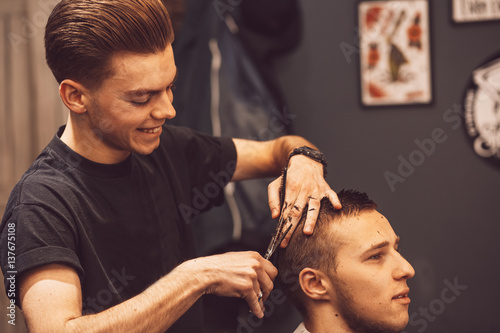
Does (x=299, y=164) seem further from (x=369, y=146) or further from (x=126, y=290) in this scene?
(x=369, y=146)

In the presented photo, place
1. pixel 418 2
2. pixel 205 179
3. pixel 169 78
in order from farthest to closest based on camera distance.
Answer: pixel 418 2, pixel 205 179, pixel 169 78

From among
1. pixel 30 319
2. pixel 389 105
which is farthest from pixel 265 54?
pixel 30 319

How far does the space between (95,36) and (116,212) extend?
541 millimetres

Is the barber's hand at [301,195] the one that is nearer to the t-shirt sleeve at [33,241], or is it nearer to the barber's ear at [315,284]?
the barber's ear at [315,284]

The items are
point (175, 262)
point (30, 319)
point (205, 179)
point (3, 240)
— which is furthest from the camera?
point (205, 179)

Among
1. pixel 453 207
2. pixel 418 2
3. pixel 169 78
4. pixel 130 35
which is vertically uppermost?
pixel 418 2

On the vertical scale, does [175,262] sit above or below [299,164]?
below

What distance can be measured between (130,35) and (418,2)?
2.29 meters

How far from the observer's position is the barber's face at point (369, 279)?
1.69 meters

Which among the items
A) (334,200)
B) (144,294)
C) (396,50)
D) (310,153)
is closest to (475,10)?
(396,50)

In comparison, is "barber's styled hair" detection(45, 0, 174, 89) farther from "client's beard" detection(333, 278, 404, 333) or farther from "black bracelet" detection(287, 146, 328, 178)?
"client's beard" detection(333, 278, 404, 333)

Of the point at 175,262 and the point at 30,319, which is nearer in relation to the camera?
the point at 30,319

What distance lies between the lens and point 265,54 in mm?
3379

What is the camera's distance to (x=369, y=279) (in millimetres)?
1699
